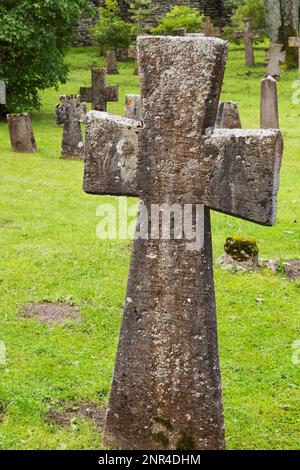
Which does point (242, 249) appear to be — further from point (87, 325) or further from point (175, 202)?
point (175, 202)

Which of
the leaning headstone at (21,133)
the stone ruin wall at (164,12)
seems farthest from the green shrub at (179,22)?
the leaning headstone at (21,133)

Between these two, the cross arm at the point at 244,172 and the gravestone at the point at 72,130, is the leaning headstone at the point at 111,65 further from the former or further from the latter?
the cross arm at the point at 244,172

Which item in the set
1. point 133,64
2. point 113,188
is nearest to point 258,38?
point 133,64

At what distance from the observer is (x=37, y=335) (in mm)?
8281

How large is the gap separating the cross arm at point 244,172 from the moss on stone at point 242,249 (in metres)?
4.97

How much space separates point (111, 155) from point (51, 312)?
358cm

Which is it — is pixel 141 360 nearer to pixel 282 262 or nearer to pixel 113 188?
pixel 113 188

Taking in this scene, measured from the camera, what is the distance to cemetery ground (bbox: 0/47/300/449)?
21.6ft

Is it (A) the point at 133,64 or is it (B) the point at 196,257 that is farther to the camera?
(A) the point at 133,64

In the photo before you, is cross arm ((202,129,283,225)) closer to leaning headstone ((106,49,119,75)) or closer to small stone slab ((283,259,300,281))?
small stone slab ((283,259,300,281))

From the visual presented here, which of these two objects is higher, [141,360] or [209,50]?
[209,50]

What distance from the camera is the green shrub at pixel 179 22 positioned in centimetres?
3456

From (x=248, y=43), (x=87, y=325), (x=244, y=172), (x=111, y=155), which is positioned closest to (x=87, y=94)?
(x=248, y=43)
